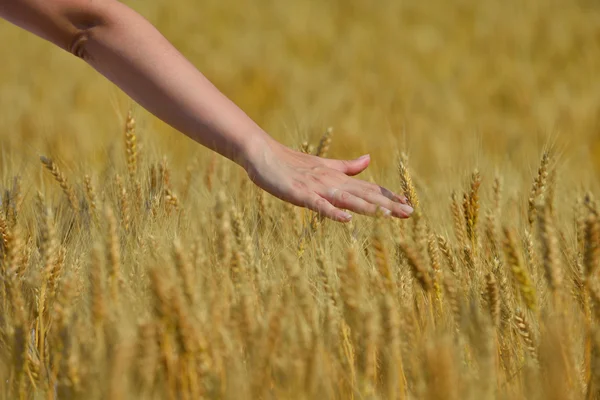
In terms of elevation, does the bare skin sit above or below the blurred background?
below

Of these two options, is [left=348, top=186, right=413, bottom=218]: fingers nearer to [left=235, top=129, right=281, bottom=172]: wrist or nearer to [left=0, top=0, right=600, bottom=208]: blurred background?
[left=235, top=129, right=281, bottom=172]: wrist

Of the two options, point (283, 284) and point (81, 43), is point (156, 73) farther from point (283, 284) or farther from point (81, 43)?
point (283, 284)

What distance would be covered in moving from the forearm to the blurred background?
45cm

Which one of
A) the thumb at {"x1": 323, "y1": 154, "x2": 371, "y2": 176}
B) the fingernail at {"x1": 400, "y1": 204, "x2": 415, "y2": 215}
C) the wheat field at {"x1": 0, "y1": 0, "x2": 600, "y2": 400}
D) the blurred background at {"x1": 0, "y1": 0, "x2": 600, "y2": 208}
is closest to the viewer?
the wheat field at {"x1": 0, "y1": 0, "x2": 600, "y2": 400}

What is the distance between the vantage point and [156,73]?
44.6 inches

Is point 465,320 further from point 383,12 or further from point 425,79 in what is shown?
point 383,12

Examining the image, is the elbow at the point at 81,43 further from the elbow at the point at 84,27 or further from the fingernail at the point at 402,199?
the fingernail at the point at 402,199

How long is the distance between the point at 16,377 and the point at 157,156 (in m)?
0.79

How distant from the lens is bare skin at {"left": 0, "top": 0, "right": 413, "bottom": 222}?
1.12 meters

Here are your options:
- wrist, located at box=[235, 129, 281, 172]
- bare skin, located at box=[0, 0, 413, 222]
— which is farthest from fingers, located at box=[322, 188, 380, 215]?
wrist, located at box=[235, 129, 281, 172]

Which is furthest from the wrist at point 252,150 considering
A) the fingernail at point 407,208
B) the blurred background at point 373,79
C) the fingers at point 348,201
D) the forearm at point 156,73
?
the blurred background at point 373,79

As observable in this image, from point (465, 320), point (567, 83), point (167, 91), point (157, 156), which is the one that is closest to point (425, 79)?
point (567, 83)

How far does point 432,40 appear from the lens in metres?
4.65

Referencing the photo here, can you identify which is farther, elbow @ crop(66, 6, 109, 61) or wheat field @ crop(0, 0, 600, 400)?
elbow @ crop(66, 6, 109, 61)
